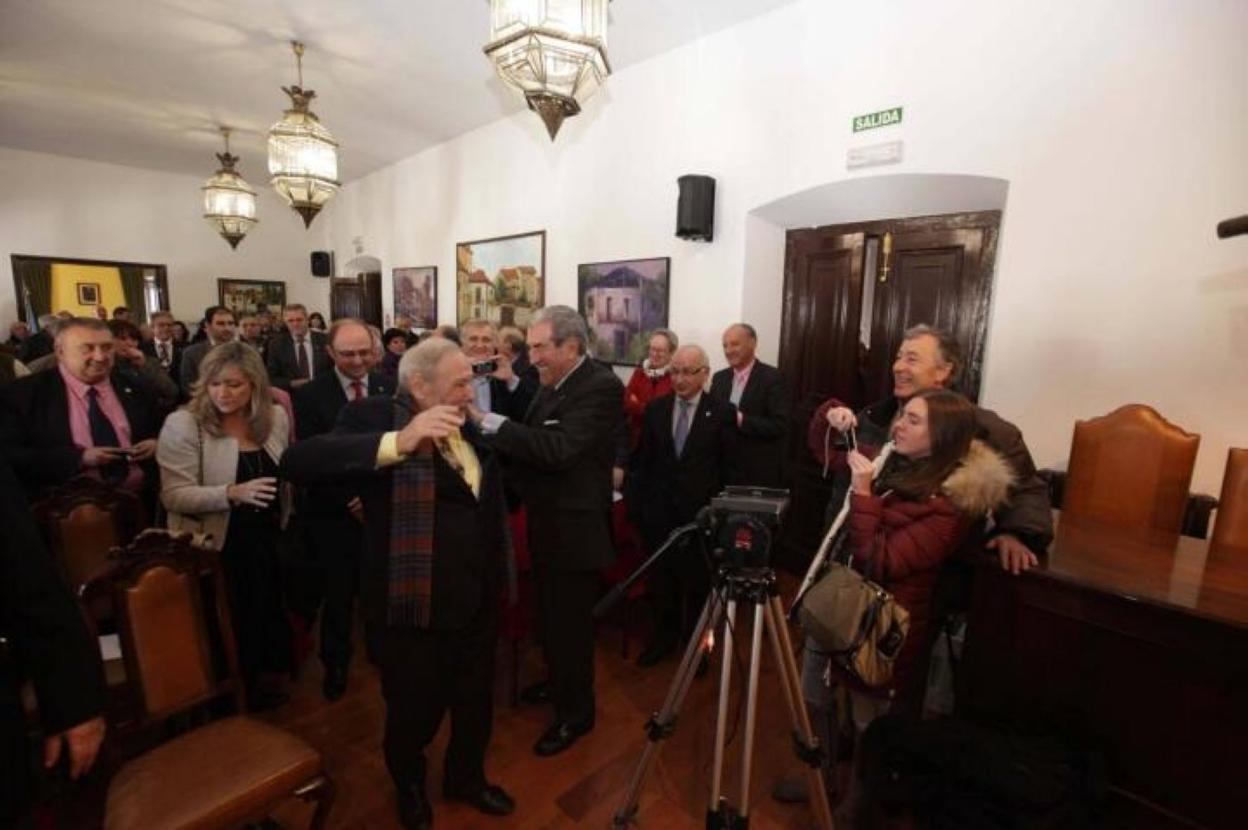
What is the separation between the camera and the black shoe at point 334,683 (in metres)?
2.62

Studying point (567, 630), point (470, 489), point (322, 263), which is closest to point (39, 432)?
point (470, 489)

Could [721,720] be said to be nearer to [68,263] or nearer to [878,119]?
[878,119]

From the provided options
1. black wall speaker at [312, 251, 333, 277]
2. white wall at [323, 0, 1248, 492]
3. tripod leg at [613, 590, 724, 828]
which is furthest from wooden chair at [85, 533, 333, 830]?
black wall speaker at [312, 251, 333, 277]

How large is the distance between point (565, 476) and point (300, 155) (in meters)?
3.73

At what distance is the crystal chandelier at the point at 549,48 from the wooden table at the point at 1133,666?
2.48m

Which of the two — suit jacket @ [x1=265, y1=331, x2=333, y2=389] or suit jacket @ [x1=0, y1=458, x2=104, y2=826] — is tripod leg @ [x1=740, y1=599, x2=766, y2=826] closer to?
suit jacket @ [x1=0, y1=458, x2=104, y2=826]

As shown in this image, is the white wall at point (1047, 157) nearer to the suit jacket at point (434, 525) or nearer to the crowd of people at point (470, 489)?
the crowd of people at point (470, 489)

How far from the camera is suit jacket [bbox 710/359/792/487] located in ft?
10.2

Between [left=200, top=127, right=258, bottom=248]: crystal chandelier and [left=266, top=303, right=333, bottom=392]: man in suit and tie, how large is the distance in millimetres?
1993

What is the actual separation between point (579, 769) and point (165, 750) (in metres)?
1.31

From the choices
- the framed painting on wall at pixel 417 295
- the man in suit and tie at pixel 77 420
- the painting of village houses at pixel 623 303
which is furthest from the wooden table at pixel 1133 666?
the framed painting on wall at pixel 417 295

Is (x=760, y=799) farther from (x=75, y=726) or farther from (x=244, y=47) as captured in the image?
(x=244, y=47)

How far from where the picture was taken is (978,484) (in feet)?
5.47

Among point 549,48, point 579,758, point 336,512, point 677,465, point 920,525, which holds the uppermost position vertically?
point 549,48
